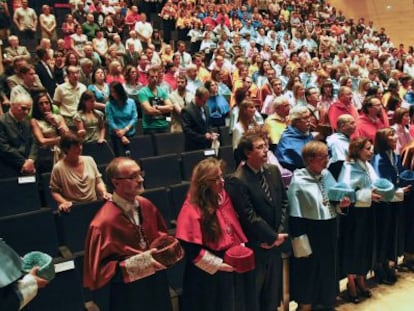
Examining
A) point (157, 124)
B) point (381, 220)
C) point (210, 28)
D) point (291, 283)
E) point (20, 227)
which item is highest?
point (210, 28)

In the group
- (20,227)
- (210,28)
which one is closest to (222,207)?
(20,227)

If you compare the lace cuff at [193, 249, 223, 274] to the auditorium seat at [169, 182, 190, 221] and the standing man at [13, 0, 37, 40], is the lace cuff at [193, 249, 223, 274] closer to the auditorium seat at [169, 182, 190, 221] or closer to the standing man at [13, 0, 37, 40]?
the auditorium seat at [169, 182, 190, 221]

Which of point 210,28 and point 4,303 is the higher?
point 210,28

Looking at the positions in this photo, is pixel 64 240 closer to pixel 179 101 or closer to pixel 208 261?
pixel 208 261

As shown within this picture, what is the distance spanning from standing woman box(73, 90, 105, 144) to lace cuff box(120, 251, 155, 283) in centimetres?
233

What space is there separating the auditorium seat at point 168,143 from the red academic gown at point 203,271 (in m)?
2.30

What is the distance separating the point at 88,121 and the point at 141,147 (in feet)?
1.92

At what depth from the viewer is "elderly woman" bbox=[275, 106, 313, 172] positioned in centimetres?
323

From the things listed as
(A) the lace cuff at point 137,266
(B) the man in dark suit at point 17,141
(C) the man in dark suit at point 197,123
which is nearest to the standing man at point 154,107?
(C) the man in dark suit at point 197,123

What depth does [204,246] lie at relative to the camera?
83.7 inches

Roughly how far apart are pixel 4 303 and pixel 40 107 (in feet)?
7.96

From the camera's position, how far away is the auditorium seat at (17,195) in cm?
320

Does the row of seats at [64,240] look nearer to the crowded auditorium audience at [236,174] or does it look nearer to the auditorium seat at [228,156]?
→ the crowded auditorium audience at [236,174]

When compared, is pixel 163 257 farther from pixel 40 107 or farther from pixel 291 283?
pixel 40 107
